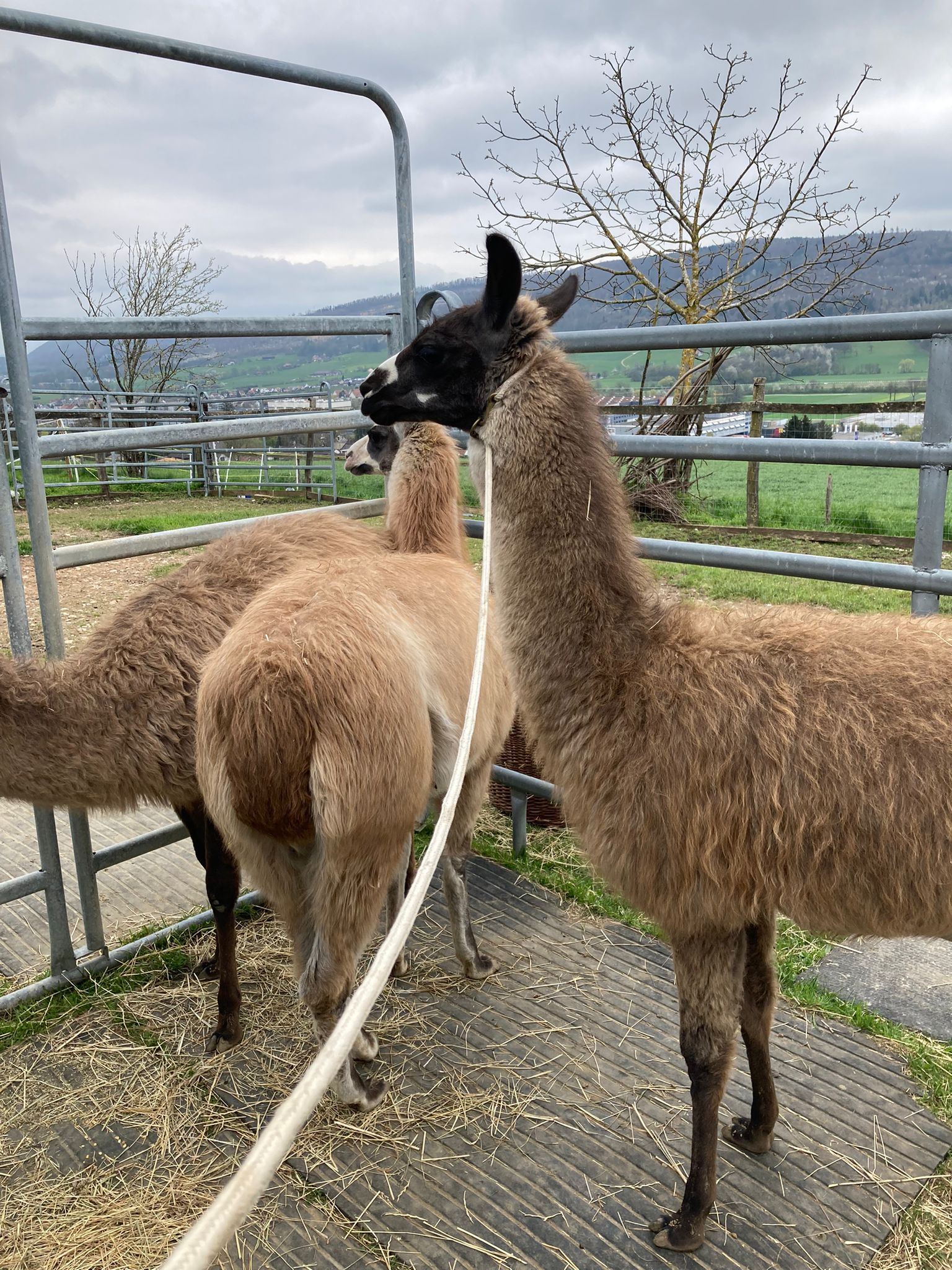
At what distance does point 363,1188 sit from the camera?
221cm

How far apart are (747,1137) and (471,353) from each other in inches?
82.6

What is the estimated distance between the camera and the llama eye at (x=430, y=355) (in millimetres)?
2281

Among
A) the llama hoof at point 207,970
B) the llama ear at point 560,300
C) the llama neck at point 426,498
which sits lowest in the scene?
the llama hoof at point 207,970

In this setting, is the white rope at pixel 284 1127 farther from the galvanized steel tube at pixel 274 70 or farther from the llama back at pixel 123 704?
A: the galvanized steel tube at pixel 274 70

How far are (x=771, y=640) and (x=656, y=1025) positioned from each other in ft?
4.55

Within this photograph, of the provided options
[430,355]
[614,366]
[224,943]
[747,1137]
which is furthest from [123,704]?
[614,366]

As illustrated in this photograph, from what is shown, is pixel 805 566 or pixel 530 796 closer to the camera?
pixel 805 566

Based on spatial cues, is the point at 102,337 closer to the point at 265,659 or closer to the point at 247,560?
the point at 247,560

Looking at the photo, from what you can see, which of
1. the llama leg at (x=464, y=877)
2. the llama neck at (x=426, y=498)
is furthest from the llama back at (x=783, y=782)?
the llama neck at (x=426, y=498)

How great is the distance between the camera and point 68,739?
8.30 feet

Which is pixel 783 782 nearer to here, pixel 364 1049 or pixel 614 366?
pixel 364 1049

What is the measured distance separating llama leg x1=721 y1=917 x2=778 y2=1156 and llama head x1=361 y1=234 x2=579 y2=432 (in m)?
1.50

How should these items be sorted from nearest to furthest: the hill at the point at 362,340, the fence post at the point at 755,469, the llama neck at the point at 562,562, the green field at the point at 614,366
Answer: the llama neck at the point at 562,562
the green field at the point at 614,366
the hill at the point at 362,340
the fence post at the point at 755,469

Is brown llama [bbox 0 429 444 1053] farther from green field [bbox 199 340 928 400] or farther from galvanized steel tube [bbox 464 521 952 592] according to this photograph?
green field [bbox 199 340 928 400]
